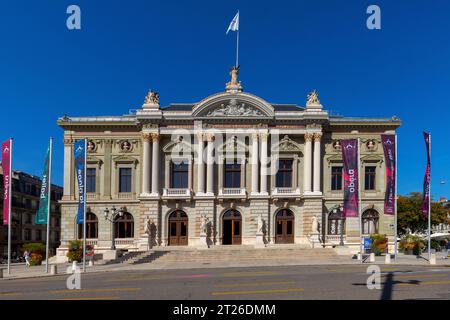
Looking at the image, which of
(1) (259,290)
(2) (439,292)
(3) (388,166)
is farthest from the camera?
(3) (388,166)

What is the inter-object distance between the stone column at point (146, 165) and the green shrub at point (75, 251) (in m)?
7.68

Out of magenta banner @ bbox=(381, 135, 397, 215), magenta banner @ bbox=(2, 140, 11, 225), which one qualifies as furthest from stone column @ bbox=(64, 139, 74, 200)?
magenta banner @ bbox=(381, 135, 397, 215)

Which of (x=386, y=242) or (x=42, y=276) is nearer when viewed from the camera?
(x=42, y=276)

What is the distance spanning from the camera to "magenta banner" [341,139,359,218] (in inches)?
1512

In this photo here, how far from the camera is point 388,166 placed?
125 feet

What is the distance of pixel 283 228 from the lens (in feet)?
156

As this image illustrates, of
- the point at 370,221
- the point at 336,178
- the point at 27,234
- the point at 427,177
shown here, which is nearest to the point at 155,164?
the point at 336,178

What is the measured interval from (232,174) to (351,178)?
43.9ft

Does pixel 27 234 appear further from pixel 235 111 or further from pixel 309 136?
pixel 309 136

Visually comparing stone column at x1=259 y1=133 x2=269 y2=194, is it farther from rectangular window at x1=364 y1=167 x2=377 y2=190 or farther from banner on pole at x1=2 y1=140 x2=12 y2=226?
banner on pole at x1=2 y1=140 x2=12 y2=226
